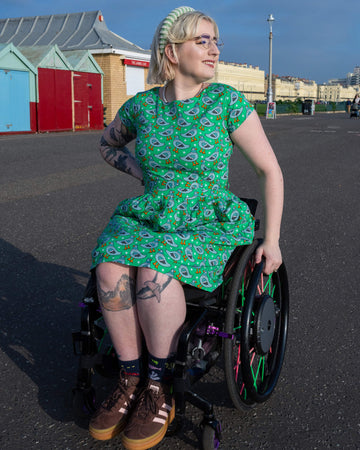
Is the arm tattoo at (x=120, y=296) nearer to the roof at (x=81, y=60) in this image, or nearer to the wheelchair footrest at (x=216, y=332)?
the wheelchair footrest at (x=216, y=332)

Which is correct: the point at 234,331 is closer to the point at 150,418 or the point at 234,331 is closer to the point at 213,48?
the point at 150,418

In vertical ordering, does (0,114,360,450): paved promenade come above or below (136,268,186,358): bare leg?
below

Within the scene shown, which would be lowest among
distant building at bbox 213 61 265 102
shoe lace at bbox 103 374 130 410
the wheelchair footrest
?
shoe lace at bbox 103 374 130 410

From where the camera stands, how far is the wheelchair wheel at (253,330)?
2039 mm

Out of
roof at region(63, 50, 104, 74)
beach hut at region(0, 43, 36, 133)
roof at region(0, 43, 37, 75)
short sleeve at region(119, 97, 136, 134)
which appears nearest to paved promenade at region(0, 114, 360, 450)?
short sleeve at region(119, 97, 136, 134)

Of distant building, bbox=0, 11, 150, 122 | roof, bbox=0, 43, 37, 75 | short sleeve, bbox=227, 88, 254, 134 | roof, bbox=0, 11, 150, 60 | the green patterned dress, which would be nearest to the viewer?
the green patterned dress

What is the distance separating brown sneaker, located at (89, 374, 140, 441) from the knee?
0.98 ft

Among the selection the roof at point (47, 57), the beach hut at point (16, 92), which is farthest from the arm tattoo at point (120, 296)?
the roof at point (47, 57)

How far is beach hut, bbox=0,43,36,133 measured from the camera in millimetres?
18844

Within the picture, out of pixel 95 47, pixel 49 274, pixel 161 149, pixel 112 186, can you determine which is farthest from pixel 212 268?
pixel 95 47

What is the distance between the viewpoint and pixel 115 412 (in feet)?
6.56

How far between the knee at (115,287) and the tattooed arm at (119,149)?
657 mm

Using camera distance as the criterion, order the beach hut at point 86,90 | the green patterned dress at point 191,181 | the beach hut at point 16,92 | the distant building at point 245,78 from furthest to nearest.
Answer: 1. the distant building at point 245,78
2. the beach hut at point 86,90
3. the beach hut at point 16,92
4. the green patterned dress at point 191,181

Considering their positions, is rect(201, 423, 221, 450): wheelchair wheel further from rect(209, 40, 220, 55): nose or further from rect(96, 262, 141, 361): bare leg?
rect(209, 40, 220, 55): nose
